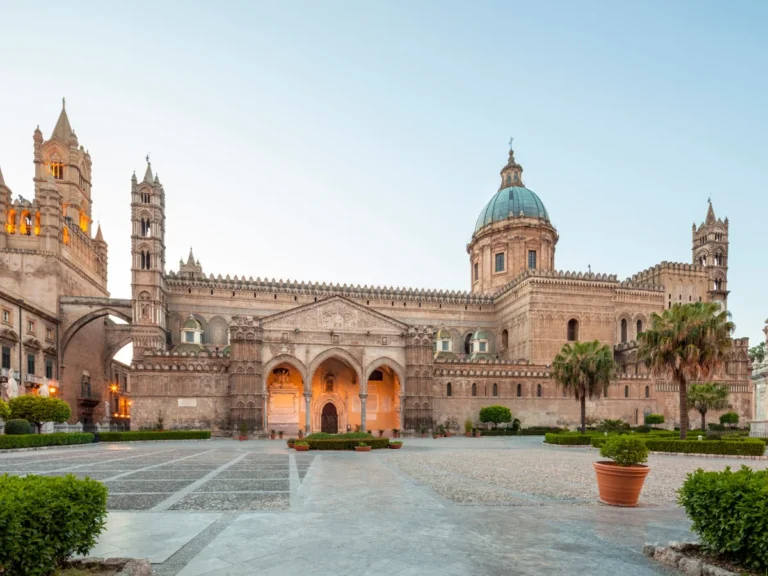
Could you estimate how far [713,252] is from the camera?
64062 millimetres

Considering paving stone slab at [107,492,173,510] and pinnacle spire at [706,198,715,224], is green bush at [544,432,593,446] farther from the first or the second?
pinnacle spire at [706,198,715,224]

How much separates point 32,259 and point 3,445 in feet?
89.7

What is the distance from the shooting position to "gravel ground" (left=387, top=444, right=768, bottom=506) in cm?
1134

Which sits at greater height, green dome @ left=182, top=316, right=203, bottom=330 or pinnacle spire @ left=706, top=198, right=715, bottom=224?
pinnacle spire @ left=706, top=198, right=715, bottom=224

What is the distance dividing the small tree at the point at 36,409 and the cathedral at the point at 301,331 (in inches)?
285

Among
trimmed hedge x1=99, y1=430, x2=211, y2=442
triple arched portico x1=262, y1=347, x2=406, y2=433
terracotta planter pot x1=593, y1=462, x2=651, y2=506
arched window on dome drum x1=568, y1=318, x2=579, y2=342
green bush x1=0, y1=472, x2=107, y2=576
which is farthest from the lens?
arched window on dome drum x1=568, y1=318, x2=579, y2=342

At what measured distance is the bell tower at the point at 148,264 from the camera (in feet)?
149

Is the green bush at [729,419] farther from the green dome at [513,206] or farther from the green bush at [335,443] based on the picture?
the green bush at [335,443]

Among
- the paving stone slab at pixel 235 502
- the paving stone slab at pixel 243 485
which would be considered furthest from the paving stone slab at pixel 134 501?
the paving stone slab at pixel 243 485

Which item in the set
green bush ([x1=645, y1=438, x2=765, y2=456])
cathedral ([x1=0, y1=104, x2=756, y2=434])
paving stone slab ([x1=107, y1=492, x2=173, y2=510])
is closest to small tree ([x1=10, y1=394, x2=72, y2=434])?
cathedral ([x1=0, y1=104, x2=756, y2=434])

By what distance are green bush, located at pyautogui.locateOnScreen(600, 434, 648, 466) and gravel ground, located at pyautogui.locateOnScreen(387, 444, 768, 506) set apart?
47.6 inches

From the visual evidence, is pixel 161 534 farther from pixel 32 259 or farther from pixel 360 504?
pixel 32 259

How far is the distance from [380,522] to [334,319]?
34286mm

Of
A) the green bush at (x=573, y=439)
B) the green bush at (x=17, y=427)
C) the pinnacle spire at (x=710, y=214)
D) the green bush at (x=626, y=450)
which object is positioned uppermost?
the pinnacle spire at (x=710, y=214)
